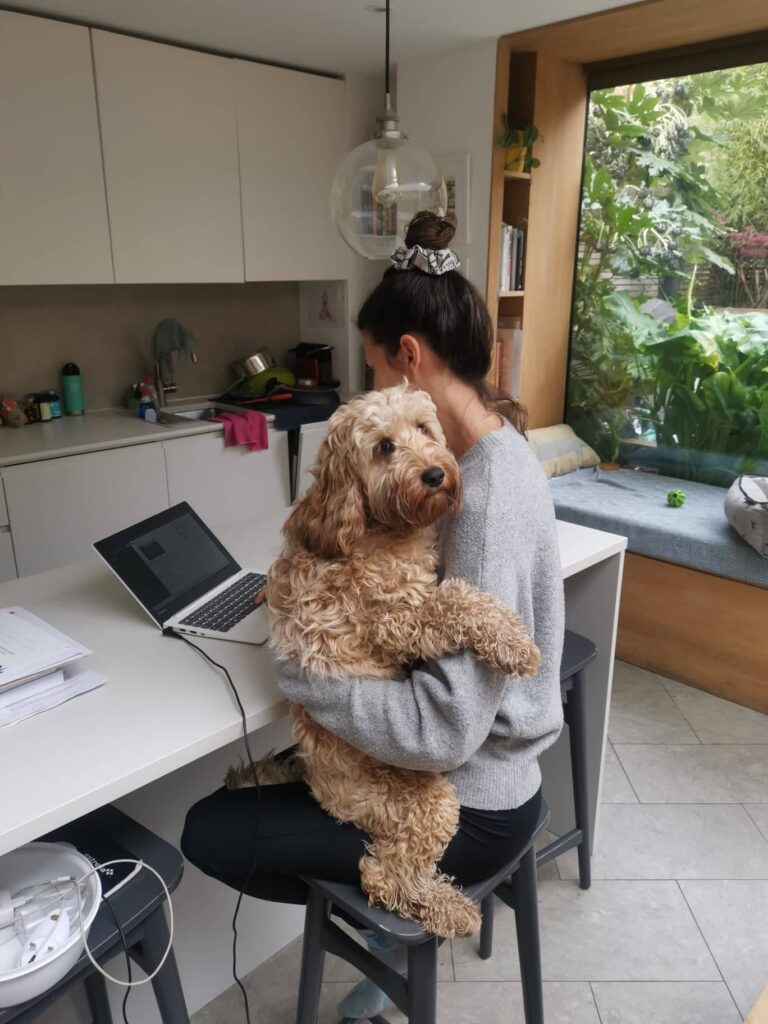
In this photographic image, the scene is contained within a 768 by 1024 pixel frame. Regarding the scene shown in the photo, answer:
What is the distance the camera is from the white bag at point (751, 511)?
8.77ft

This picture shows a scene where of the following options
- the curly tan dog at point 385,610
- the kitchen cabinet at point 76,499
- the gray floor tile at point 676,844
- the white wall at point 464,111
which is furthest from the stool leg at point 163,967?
the white wall at point 464,111

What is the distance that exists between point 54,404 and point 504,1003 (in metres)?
2.86

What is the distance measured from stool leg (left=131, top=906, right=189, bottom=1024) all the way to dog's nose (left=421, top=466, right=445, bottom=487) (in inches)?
27.5

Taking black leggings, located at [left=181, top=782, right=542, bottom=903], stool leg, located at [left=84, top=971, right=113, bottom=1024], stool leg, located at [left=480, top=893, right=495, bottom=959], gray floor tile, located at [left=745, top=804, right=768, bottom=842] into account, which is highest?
black leggings, located at [left=181, top=782, right=542, bottom=903]

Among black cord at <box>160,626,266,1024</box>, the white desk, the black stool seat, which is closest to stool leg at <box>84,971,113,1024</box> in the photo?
the white desk

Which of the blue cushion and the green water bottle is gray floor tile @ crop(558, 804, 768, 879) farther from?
the green water bottle

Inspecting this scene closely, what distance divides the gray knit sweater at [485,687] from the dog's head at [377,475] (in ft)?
0.24

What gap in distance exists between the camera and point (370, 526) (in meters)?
1.13

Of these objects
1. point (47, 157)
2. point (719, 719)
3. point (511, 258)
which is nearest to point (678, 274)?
point (511, 258)

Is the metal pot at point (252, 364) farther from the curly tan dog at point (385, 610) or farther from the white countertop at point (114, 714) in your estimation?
the curly tan dog at point (385, 610)

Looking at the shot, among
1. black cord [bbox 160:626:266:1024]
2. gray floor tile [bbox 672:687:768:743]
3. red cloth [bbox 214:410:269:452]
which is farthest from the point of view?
red cloth [bbox 214:410:269:452]

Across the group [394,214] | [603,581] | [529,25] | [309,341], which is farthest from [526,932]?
[309,341]

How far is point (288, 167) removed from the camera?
3594 mm

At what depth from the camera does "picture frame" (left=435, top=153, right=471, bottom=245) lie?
340cm
